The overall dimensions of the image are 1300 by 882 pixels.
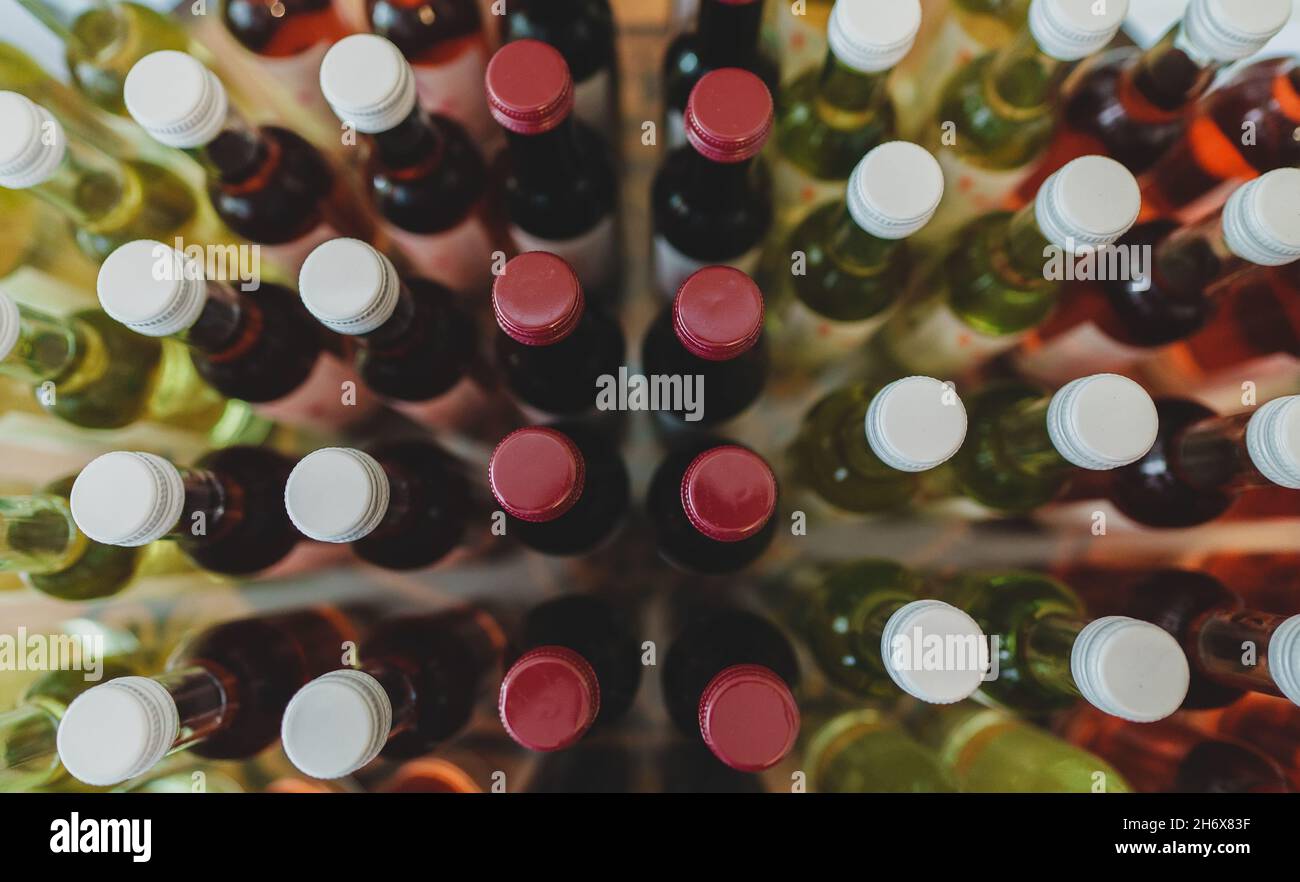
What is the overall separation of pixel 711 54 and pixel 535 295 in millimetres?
223

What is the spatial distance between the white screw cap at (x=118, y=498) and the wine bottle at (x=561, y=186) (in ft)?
0.85

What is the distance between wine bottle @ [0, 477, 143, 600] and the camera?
496 mm

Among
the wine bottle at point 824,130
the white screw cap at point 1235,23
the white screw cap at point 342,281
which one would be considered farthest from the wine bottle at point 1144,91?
the white screw cap at point 342,281

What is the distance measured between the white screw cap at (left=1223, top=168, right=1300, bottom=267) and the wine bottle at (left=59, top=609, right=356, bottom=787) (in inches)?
23.8

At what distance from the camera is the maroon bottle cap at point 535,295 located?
0.40 meters

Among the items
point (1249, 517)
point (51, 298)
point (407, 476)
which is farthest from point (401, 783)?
point (1249, 517)

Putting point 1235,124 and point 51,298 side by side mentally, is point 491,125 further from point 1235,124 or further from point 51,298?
point 1235,124

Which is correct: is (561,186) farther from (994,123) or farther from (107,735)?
(107,735)

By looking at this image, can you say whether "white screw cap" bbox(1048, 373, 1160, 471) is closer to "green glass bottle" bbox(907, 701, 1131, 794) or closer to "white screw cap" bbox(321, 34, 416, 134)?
"green glass bottle" bbox(907, 701, 1131, 794)

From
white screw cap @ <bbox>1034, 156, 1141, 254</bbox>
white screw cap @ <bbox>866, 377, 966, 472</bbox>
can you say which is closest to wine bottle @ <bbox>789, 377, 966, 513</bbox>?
white screw cap @ <bbox>866, 377, 966, 472</bbox>

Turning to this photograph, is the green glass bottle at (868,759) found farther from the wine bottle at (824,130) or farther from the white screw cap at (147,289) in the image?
the white screw cap at (147,289)

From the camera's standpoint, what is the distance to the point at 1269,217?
411 millimetres

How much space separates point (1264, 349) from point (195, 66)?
0.68 meters
